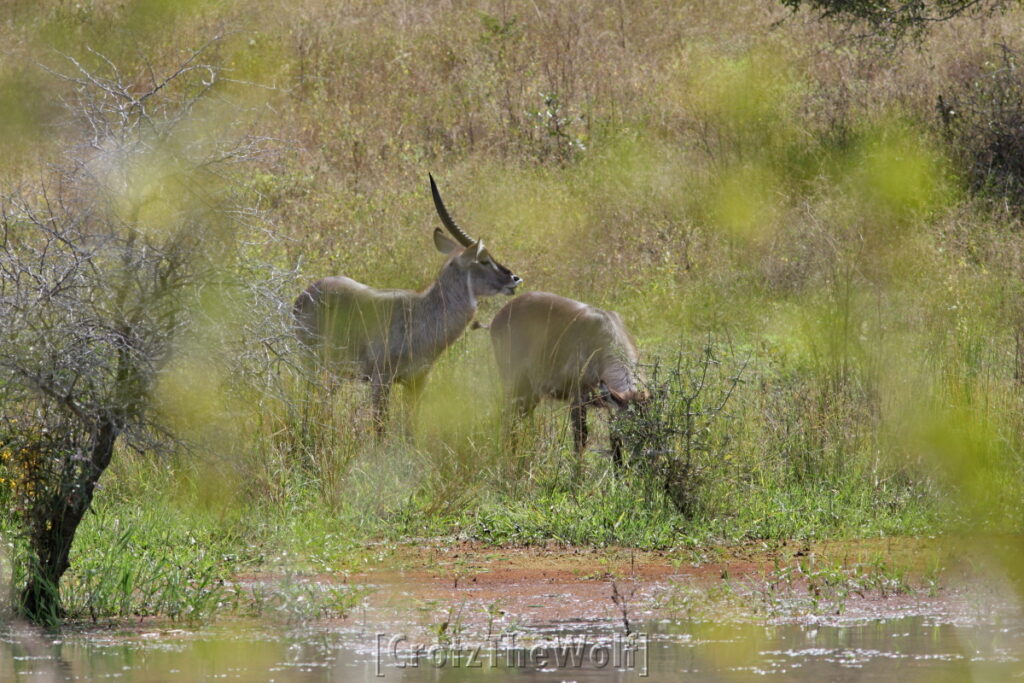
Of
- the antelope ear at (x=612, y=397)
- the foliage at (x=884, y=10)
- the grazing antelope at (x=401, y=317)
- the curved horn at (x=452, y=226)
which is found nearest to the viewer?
the antelope ear at (x=612, y=397)

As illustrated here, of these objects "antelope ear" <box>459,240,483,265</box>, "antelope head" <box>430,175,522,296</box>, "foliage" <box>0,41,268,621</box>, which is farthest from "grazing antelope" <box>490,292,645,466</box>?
"foliage" <box>0,41,268,621</box>

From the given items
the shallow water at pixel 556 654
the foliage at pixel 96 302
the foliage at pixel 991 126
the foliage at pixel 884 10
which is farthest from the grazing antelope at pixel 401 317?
the foliage at pixel 991 126

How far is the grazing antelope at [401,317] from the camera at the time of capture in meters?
9.93

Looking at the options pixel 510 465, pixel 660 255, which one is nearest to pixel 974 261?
pixel 660 255

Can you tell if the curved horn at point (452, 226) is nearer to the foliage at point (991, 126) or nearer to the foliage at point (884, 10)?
the foliage at point (884, 10)

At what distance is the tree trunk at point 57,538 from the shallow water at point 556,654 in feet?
0.50

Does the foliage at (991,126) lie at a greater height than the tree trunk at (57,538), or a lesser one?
greater

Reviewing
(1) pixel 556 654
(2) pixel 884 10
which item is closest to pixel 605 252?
(2) pixel 884 10

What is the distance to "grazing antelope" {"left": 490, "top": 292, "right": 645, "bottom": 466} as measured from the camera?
9047 mm

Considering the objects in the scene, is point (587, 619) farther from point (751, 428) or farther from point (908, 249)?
point (908, 249)

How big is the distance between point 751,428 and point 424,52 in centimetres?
1209

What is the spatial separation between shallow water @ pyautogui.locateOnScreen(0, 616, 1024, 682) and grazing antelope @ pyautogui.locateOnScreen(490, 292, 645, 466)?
3.00m

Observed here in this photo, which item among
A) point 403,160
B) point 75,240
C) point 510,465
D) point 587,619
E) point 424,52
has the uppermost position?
point 424,52

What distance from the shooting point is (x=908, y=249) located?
562 inches
